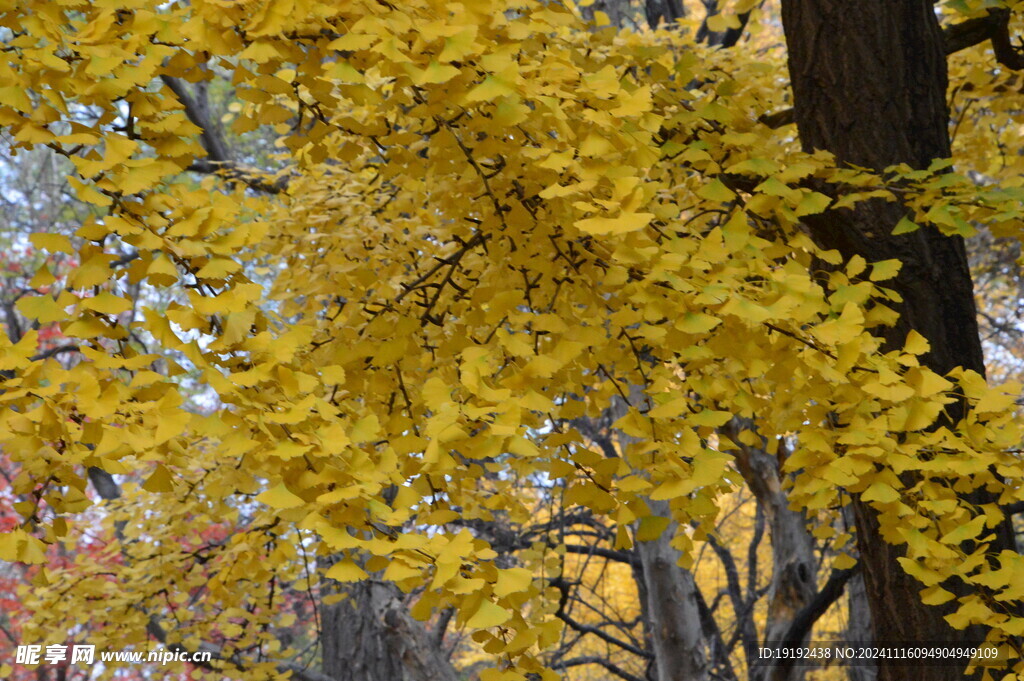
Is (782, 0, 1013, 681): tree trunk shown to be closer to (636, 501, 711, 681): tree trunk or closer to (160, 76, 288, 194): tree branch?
(636, 501, 711, 681): tree trunk

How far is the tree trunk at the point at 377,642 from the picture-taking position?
4977mm

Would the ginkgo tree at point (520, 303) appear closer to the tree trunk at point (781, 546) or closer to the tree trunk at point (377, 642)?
the tree trunk at point (377, 642)

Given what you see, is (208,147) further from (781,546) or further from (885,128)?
(781,546)

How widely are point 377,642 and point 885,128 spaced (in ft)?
14.5

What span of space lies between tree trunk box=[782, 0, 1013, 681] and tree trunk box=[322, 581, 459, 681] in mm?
2803

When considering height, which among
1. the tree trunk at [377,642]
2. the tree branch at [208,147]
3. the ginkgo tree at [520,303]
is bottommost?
the tree trunk at [377,642]

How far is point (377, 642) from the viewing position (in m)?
5.64

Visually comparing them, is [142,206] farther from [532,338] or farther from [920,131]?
[920,131]

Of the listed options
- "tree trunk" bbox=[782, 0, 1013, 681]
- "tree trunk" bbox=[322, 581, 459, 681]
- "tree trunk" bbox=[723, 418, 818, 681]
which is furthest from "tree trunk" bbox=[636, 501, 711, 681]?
"tree trunk" bbox=[782, 0, 1013, 681]

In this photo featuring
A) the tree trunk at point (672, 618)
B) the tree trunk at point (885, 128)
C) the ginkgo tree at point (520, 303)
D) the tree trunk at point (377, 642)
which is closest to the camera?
the ginkgo tree at point (520, 303)

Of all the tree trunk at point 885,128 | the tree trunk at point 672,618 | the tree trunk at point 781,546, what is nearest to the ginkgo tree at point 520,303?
the tree trunk at point 885,128

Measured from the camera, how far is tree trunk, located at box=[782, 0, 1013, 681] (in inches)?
117

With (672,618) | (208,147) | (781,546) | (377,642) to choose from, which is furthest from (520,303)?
(208,147)

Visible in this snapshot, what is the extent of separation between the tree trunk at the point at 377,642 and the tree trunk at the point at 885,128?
2.80 meters
